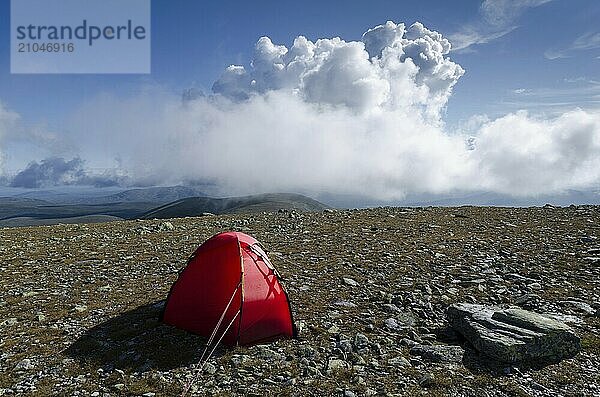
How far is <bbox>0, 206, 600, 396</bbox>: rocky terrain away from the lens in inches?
329

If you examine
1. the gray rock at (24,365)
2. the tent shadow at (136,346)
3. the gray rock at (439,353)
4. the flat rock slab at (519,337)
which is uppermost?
the flat rock slab at (519,337)

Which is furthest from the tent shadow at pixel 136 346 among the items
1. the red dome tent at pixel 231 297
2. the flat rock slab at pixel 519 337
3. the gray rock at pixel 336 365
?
the flat rock slab at pixel 519 337

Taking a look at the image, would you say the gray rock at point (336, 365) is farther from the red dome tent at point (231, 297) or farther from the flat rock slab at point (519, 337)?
the flat rock slab at point (519, 337)

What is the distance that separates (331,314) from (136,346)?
535cm

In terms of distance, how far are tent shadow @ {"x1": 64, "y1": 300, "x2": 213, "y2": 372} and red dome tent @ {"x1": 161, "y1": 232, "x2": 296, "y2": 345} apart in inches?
18.5

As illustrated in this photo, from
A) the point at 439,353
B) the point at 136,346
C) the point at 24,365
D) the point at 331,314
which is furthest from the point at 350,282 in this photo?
the point at 24,365

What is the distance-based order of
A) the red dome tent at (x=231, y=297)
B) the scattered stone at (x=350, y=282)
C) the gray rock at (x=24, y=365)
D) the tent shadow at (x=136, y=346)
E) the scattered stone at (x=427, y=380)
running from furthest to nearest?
the scattered stone at (x=350, y=282) → the red dome tent at (x=231, y=297) → the tent shadow at (x=136, y=346) → the gray rock at (x=24, y=365) → the scattered stone at (x=427, y=380)

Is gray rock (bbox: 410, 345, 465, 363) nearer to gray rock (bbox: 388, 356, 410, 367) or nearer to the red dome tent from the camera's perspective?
gray rock (bbox: 388, 356, 410, 367)

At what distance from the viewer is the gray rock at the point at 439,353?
9.14m

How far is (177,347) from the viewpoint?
9930 millimetres

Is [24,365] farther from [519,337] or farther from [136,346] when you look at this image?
[519,337]

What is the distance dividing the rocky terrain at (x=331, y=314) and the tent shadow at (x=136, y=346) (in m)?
0.05

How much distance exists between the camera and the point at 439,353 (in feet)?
30.6

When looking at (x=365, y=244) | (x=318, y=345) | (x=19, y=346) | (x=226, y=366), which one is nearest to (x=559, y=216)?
(x=365, y=244)
